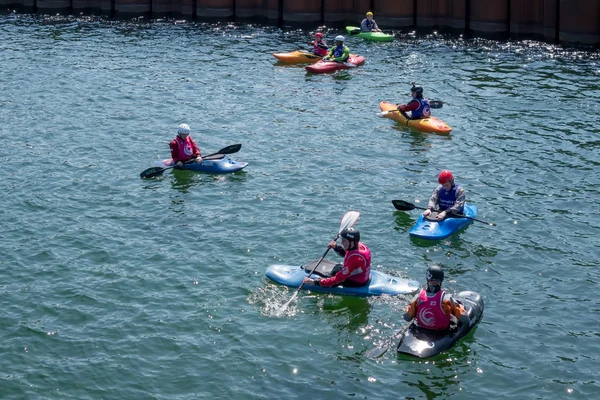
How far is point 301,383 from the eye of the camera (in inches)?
703

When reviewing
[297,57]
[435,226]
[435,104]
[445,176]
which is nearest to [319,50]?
[297,57]

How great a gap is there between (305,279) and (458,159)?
11491 millimetres

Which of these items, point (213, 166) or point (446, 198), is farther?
point (213, 166)

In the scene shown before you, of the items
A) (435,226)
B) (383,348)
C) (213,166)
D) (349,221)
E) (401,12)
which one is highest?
(401,12)

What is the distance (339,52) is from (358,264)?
77.9ft

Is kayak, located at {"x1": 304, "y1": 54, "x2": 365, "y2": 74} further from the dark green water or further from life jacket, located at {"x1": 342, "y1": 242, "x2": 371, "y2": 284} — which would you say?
life jacket, located at {"x1": 342, "y1": 242, "x2": 371, "y2": 284}

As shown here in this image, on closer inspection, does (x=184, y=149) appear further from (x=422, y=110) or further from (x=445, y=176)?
(x=422, y=110)

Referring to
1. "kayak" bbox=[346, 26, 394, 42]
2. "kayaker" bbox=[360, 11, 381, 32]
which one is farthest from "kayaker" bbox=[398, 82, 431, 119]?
"kayaker" bbox=[360, 11, 381, 32]

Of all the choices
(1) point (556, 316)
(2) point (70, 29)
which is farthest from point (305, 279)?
(2) point (70, 29)

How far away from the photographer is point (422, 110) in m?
33.7

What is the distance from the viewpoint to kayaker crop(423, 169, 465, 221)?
2481 centimetres

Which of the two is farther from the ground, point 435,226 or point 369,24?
point 369,24

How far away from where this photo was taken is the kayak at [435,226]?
2433 centimetres

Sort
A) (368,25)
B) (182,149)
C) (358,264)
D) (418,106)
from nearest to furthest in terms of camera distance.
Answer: (358,264) < (182,149) < (418,106) < (368,25)
